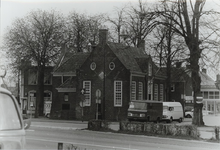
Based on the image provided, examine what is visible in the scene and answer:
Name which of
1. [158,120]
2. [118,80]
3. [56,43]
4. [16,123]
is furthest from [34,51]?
[16,123]

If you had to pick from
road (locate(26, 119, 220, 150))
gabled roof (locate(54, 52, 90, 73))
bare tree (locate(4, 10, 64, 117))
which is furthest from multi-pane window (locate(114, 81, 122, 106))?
road (locate(26, 119, 220, 150))

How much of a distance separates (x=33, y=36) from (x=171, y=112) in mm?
22731

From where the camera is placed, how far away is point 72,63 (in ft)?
189

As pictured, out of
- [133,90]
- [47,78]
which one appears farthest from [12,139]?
[47,78]

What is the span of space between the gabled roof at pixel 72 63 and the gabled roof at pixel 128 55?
22.9ft

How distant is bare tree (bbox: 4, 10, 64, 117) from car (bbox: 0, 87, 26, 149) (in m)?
48.4

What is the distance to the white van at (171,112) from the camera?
142ft

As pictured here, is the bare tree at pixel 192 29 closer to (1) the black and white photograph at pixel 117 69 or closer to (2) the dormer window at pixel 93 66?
(1) the black and white photograph at pixel 117 69

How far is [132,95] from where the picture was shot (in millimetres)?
49531

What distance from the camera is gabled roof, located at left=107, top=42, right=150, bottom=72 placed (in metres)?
48.9

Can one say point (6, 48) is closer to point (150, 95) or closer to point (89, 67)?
Result: point (89, 67)

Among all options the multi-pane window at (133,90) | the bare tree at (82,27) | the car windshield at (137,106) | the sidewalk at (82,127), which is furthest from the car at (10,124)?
the bare tree at (82,27)

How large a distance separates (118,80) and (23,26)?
51.6ft

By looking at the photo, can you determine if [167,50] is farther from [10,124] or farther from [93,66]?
[10,124]
